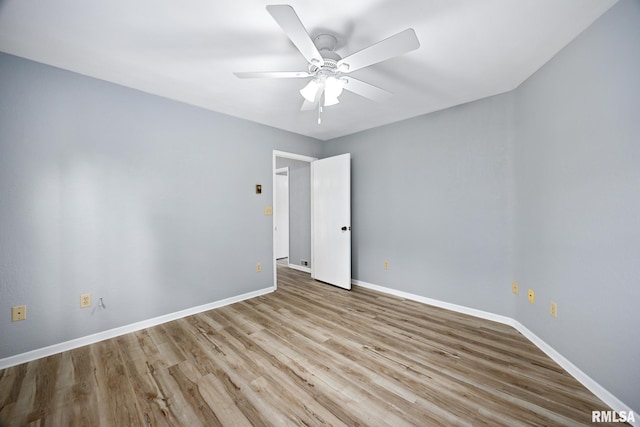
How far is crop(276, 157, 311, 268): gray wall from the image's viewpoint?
4797 millimetres

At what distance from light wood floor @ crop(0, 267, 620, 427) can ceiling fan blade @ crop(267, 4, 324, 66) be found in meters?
2.15

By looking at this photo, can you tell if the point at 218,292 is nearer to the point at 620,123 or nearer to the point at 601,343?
the point at 601,343

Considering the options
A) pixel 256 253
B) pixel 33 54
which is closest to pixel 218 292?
pixel 256 253

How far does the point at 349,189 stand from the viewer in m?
3.71

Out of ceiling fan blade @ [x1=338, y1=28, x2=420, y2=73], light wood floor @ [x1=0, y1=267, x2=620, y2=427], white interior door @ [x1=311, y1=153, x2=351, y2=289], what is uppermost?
ceiling fan blade @ [x1=338, y1=28, x2=420, y2=73]

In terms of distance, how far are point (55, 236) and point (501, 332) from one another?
4.14 meters

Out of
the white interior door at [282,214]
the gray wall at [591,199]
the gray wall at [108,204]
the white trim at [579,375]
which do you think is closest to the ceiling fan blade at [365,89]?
the gray wall at [591,199]

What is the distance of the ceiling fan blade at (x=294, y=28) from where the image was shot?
3.78 feet

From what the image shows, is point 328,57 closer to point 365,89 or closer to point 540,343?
point 365,89

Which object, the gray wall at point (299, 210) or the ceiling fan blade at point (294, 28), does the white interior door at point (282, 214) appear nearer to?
the gray wall at point (299, 210)

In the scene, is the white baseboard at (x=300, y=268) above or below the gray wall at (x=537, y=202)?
below

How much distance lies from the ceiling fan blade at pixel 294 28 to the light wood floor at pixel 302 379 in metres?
2.15

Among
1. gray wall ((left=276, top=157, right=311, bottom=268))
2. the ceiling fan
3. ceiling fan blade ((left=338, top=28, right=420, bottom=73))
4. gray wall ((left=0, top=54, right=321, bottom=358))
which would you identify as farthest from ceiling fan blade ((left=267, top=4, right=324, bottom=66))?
gray wall ((left=276, top=157, right=311, bottom=268))

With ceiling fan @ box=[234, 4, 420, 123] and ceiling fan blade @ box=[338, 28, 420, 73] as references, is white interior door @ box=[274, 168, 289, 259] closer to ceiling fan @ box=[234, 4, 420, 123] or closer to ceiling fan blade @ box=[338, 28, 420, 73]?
ceiling fan @ box=[234, 4, 420, 123]
